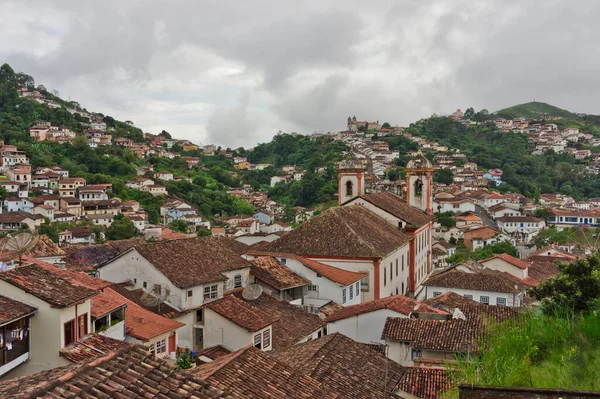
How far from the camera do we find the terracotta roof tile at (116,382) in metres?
4.98

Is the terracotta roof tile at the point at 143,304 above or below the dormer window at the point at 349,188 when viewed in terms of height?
below

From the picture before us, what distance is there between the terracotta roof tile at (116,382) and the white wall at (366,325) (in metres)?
13.9

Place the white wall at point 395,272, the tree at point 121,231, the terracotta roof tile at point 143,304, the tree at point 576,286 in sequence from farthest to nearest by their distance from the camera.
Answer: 1. the tree at point 121,231
2. the white wall at point 395,272
3. the terracotta roof tile at point 143,304
4. the tree at point 576,286

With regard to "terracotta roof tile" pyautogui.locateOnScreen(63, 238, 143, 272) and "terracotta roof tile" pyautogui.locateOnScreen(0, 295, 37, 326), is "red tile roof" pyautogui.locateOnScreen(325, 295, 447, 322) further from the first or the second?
"terracotta roof tile" pyautogui.locateOnScreen(63, 238, 143, 272)

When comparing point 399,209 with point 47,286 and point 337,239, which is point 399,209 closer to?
point 337,239

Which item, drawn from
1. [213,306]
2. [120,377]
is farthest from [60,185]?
[120,377]

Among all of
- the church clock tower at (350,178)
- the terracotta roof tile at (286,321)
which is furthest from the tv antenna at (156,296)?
the church clock tower at (350,178)

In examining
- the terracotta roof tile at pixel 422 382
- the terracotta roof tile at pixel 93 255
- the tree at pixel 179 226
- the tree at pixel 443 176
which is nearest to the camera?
the terracotta roof tile at pixel 422 382

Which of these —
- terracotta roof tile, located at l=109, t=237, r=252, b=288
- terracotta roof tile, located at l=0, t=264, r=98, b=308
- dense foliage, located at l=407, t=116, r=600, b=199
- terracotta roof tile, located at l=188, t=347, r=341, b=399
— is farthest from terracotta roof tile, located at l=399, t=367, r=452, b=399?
dense foliage, located at l=407, t=116, r=600, b=199

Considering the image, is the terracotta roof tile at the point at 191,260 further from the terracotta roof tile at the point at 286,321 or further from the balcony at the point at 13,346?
the balcony at the point at 13,346

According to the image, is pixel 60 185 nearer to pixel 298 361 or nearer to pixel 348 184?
pixel 348 184

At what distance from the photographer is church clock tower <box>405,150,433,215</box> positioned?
42125 millimetres

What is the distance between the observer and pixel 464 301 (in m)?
23.5

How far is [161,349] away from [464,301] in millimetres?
13202
